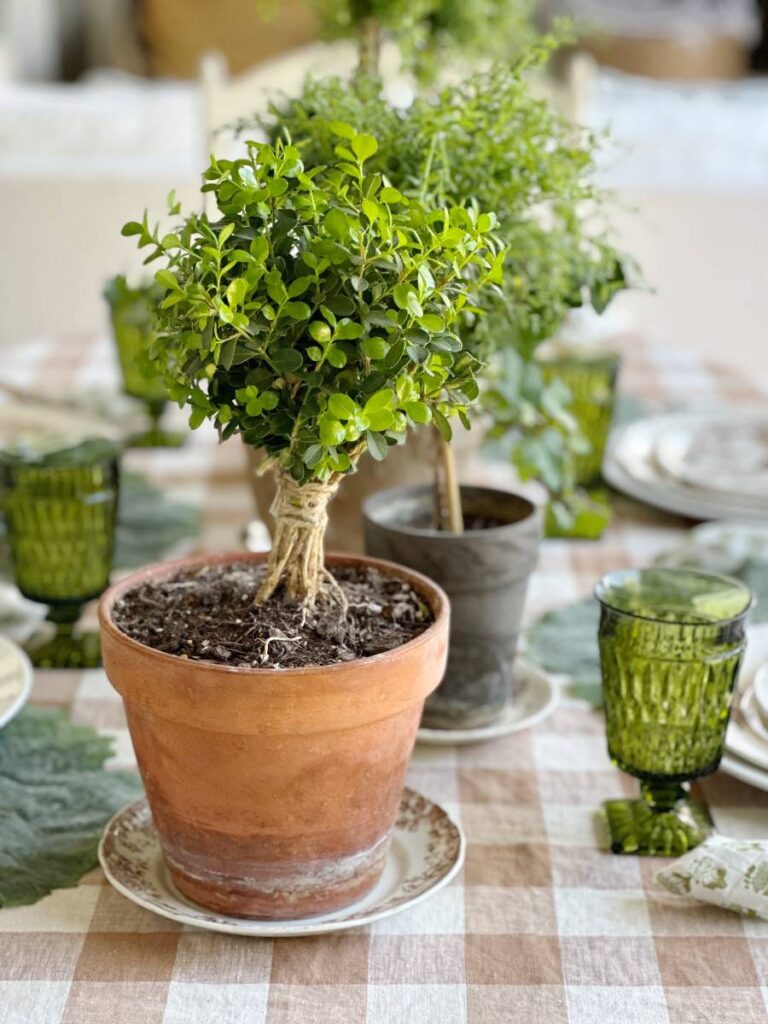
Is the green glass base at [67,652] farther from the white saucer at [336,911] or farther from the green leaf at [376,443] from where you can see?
the green leaf at [376,443]

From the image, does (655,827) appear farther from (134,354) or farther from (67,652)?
(134,354)

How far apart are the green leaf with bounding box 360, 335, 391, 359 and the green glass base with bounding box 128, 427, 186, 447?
105cm

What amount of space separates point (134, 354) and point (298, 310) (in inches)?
33.4

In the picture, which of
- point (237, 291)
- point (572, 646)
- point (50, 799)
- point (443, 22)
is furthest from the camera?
point (443, 22)

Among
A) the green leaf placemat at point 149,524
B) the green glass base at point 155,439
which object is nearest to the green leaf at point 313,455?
the green leaf placemat at point 149,524

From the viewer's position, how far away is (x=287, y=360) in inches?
25.6

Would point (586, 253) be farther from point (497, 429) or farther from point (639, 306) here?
point (639, 306)

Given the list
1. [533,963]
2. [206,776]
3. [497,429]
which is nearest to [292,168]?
[206,776]

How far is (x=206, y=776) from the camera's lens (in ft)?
2.29

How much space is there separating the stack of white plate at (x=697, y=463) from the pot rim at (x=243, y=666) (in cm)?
65

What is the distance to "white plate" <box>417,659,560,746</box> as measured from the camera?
3.06ft

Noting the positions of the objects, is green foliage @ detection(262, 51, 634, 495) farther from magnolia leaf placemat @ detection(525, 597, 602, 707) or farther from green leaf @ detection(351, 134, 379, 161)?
magnolia leaf placemat @ detection(525, 597, 602, 707)

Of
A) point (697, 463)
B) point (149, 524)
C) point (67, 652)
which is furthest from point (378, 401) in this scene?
point (697, 463)

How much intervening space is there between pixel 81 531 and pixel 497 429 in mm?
378
